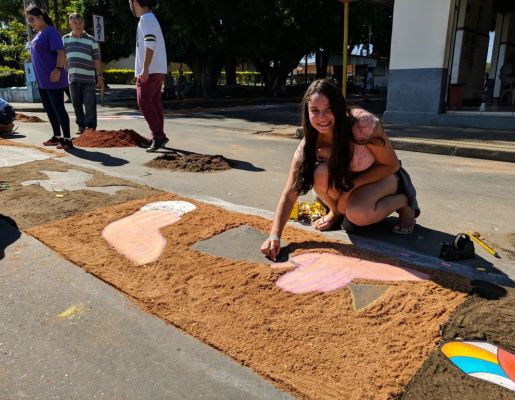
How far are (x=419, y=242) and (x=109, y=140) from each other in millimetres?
5255

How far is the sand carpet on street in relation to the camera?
359cm

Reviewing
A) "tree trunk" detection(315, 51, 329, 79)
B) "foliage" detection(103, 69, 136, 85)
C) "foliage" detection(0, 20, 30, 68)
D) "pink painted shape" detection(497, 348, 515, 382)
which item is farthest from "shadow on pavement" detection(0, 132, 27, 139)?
"foliage" detection(103, 69, 136, 85)

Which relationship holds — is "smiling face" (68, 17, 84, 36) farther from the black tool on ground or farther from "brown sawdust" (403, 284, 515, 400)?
"brown sawdust" (403, 284, 515, 400)

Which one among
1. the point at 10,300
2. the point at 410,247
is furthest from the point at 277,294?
the point at 10,300

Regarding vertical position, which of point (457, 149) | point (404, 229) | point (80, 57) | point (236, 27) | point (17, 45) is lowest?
point (404, 229)

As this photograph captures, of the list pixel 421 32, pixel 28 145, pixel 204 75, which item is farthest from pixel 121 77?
pixel 28 145

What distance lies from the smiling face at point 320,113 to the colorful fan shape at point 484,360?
4.76ft

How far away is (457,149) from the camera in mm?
6527

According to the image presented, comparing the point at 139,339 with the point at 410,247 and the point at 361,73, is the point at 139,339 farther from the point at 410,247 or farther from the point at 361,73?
the point at 361,73

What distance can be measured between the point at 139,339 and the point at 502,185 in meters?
4.49

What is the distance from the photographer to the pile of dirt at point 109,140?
264 inches

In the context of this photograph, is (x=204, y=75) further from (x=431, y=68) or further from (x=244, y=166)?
(x=244, y=166)

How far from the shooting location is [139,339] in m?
2.03

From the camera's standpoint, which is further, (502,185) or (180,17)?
(180,17)
